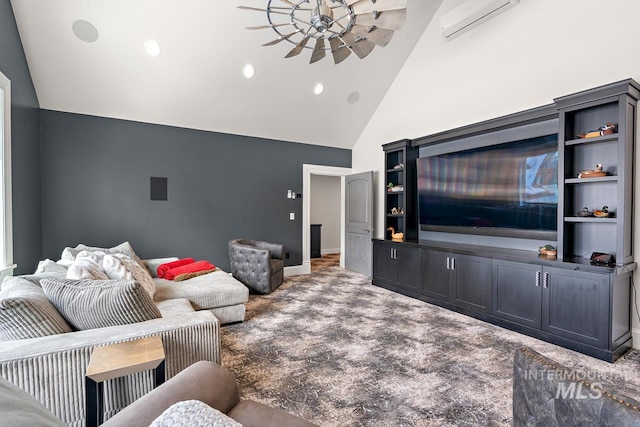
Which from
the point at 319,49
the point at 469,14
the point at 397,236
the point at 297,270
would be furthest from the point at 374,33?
the point at 297,270

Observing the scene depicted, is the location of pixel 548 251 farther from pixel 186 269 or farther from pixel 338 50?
pixel 186 269

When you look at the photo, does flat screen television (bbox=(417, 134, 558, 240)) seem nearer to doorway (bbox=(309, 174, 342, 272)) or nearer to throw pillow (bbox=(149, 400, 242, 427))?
throw pillow (bbox=(149, 400, 242, 427))

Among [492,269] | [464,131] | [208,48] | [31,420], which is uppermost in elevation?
[208,48]

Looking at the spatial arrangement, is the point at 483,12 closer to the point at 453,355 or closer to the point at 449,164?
the point at 449,164

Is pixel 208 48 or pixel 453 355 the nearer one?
pixel 453 355

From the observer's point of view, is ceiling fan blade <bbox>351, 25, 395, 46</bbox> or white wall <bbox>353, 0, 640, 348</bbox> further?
white wall <bbox>353, 0, 640, 348</bbox>

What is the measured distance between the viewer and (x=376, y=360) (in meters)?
2.74

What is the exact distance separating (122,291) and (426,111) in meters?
4.96

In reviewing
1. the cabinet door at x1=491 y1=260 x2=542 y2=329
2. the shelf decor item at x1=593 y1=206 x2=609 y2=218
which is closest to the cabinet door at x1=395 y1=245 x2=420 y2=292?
the cabinet door at x1=491 y1=260 x2=542 y2=329

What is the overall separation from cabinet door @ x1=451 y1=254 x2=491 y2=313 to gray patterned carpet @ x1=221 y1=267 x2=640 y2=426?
A: 211 millimetres

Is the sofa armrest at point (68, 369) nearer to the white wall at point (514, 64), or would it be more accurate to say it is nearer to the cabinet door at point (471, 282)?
the cabinet door at point (471, 282)

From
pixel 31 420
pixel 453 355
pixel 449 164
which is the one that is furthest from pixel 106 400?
pixel 449 164

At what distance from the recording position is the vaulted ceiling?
12.0ft

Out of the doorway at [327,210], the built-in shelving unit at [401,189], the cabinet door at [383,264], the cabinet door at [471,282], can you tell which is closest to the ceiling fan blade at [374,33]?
the built-in shelving unit at [401,189]
